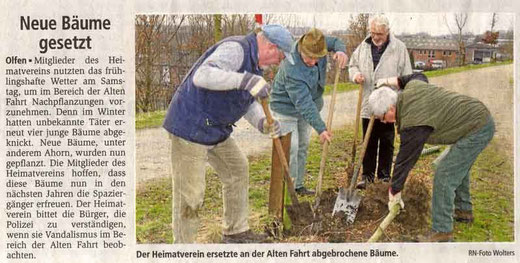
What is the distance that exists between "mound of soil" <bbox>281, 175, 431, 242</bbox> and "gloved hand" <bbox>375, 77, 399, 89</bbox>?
0.61m

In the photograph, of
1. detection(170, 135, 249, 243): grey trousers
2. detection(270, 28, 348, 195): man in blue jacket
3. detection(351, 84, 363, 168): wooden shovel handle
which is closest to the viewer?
detection(170, 135, 249, 243): grey trousers

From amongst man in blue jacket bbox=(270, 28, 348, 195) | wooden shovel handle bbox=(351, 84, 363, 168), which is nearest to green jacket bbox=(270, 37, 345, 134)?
man in blue jacket bbox=(270, 28, 348, 195)

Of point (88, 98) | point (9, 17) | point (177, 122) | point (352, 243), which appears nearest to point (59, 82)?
point (88, 98)

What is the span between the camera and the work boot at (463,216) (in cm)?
482

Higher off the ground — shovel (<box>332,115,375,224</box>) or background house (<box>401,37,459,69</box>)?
background house (<box>401,37,459,69</box>)

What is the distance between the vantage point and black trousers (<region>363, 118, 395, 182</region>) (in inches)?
190

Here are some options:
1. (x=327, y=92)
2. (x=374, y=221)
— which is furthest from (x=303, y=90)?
(x=374, y=221)

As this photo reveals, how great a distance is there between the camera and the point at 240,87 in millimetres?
4441

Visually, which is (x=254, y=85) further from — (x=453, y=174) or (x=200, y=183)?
(x=453, y=174)

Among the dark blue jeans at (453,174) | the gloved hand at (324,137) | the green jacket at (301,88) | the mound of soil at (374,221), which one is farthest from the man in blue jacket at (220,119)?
the dark blue jeans at (453,174)

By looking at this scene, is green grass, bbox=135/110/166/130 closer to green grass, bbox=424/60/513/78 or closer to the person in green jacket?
the person in green jacket

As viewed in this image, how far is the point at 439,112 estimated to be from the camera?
179 inches

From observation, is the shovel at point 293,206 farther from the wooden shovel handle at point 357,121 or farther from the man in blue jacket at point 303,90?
the wooden shovel handle at point 357,121

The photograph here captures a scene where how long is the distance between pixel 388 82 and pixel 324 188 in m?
0.81
